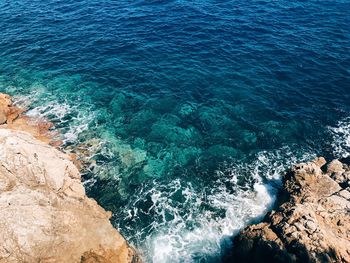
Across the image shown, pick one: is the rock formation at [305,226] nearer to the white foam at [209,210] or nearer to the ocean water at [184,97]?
the white foam at [209,210]

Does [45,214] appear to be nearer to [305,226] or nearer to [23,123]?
[305,226]

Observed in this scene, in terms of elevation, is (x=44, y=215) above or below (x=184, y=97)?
above

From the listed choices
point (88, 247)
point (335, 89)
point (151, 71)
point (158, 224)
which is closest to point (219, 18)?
point (151, 71)

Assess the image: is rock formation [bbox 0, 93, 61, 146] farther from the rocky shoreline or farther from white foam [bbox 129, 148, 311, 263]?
white foam [bbox 129, 148, 311, 263]

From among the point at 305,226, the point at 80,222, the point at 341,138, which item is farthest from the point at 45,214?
the point at 341,138

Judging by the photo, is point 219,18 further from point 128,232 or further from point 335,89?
point 128,232

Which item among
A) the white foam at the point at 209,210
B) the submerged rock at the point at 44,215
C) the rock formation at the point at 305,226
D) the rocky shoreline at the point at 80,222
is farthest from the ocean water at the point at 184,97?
the submerged rock at the point at 44,215
